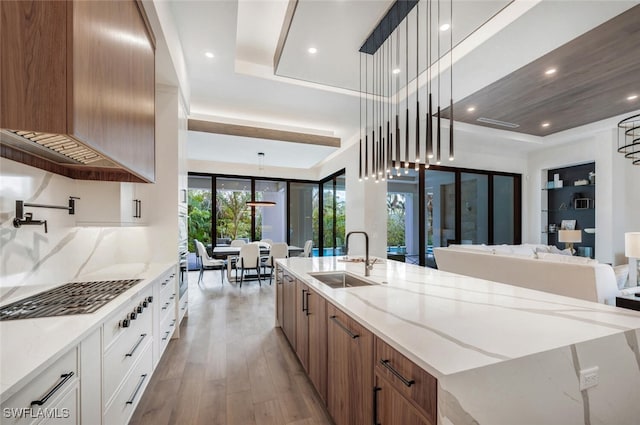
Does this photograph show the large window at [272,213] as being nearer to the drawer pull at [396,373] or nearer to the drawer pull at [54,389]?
the drawer pull at [54,389]

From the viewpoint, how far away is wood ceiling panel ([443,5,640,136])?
2637mm

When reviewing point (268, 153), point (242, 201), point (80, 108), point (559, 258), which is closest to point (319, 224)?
point (242, 201)

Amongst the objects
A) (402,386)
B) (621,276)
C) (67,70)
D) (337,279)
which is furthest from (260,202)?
(621,276)

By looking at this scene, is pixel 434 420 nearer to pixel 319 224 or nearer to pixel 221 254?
pixel 221 254

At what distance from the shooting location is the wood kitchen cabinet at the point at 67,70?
3.23 feet

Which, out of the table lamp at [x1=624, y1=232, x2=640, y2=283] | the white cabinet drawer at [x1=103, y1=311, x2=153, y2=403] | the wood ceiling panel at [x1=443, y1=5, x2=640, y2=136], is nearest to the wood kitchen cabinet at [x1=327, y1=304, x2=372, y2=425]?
the white cabinet drawer at [x1=103, y1=311, x2=153, y2=403]

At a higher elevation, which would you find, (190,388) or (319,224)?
(319,224)

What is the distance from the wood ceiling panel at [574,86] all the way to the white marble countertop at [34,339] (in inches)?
167

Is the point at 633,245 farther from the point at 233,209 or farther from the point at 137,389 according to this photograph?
the point at 233,209

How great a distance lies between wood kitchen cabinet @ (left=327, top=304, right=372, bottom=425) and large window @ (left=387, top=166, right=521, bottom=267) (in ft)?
14.5

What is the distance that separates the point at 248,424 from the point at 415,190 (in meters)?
5.58

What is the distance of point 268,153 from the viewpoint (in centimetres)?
619

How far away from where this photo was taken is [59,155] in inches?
65.1

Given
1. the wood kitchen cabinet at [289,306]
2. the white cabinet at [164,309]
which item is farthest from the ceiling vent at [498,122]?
the white cabinet at [164,309]
